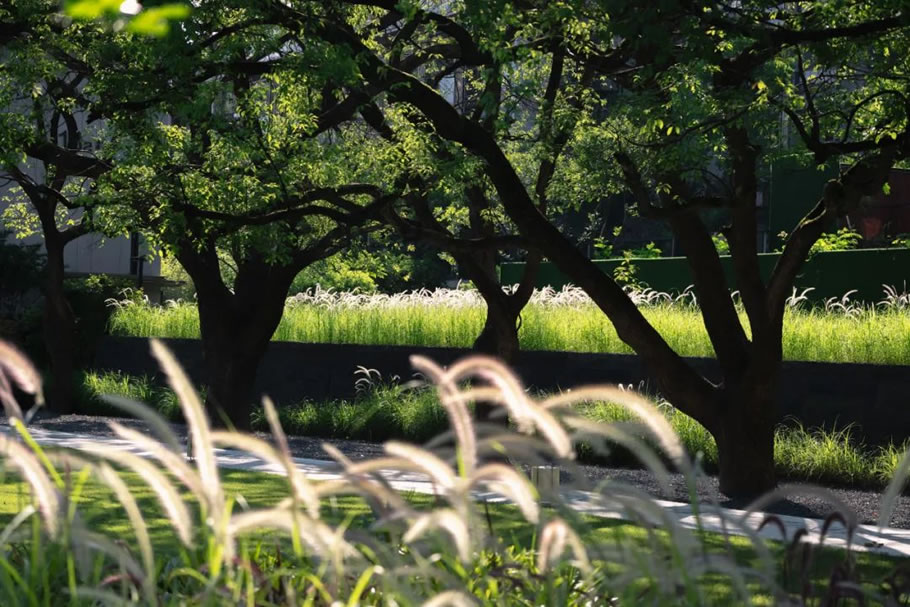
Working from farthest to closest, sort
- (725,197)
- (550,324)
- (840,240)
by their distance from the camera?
(840,240) → (550,324) → (725,197)

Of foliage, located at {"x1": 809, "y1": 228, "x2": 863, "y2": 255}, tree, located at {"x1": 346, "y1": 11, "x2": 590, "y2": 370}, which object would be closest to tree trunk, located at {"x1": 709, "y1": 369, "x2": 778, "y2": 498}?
tree, located at {"x1": 346, "y1": 11, "x2": 590, "y2": 370}

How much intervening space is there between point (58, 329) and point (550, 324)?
332 inches

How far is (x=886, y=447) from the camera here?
13578 mm

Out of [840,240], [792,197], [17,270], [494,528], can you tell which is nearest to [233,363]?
[494,528]

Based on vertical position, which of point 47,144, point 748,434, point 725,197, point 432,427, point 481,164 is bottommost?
point 432,427

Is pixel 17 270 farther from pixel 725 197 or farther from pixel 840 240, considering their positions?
pixel 725 197

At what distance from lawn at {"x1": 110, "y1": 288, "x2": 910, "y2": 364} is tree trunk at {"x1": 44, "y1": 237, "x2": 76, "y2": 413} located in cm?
222

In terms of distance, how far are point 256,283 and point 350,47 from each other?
6.79 m

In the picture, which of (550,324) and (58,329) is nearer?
(550,324)

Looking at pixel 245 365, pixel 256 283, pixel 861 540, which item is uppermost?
pixel 256 283

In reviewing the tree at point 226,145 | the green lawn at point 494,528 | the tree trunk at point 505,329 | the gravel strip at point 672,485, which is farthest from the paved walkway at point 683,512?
the tree trunk at point 505,329

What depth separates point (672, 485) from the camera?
37.7ft

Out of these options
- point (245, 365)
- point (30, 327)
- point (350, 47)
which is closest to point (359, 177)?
point (245, 365)

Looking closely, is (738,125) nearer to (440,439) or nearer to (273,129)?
(273,129)
